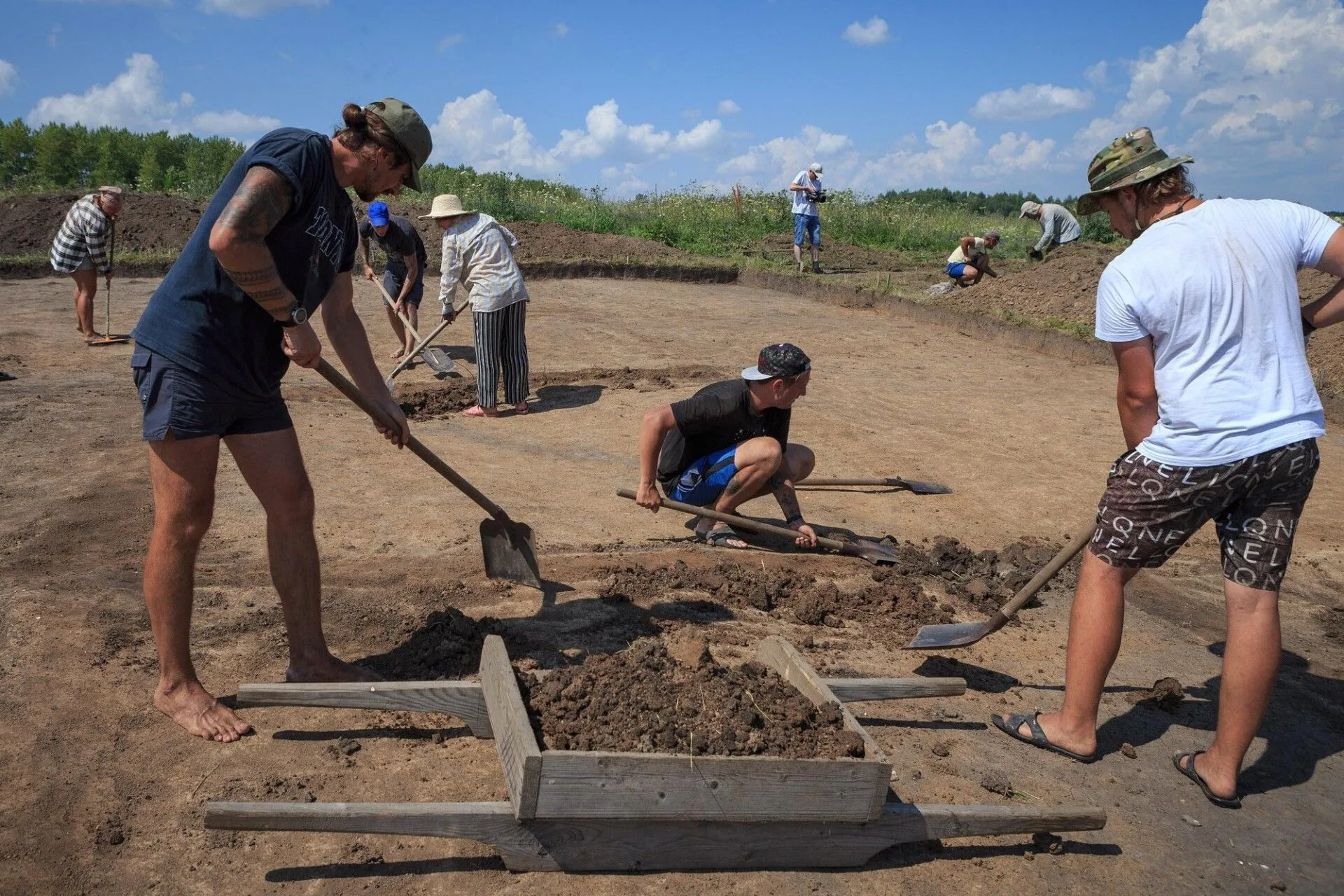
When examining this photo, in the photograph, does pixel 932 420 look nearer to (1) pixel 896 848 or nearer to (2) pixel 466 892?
(1) pixel 896 848

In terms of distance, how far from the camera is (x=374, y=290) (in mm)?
14508

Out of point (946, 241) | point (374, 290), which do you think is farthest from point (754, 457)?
point (946, 241)

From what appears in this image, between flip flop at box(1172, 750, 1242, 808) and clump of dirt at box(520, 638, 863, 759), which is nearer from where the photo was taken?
clump of dirt at box(520, 638, 863, 759)

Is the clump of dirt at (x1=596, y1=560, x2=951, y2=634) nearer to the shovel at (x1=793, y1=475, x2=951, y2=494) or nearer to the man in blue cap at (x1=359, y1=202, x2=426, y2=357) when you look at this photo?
the shovel at (x1=793, y1=475, x2=951, y2=494)

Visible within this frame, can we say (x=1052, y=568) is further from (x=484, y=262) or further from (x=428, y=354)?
(x=428, y=354)

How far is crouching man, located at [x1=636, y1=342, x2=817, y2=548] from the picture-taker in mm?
4965

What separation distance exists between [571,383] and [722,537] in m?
4.51

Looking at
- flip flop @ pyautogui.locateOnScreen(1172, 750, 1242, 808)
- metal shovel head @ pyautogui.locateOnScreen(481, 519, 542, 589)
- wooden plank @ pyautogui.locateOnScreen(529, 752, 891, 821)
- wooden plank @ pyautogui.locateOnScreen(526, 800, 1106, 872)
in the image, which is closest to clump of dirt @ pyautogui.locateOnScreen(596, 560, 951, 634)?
metal shovel head @ pyautogui.locateOnScreen(481, 519, 542, 589)

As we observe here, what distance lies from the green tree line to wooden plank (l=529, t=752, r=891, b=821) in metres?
26.0

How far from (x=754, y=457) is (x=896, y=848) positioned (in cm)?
251

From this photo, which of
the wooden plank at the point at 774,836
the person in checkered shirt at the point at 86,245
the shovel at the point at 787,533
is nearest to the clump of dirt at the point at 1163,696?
the wooden plank at the point at 774,836

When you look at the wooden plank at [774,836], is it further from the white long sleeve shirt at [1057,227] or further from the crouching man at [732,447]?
the white long sleeve shirt at [1057,227]

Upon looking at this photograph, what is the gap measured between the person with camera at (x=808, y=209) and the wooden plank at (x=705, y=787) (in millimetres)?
15259

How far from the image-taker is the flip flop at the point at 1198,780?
130 inches
